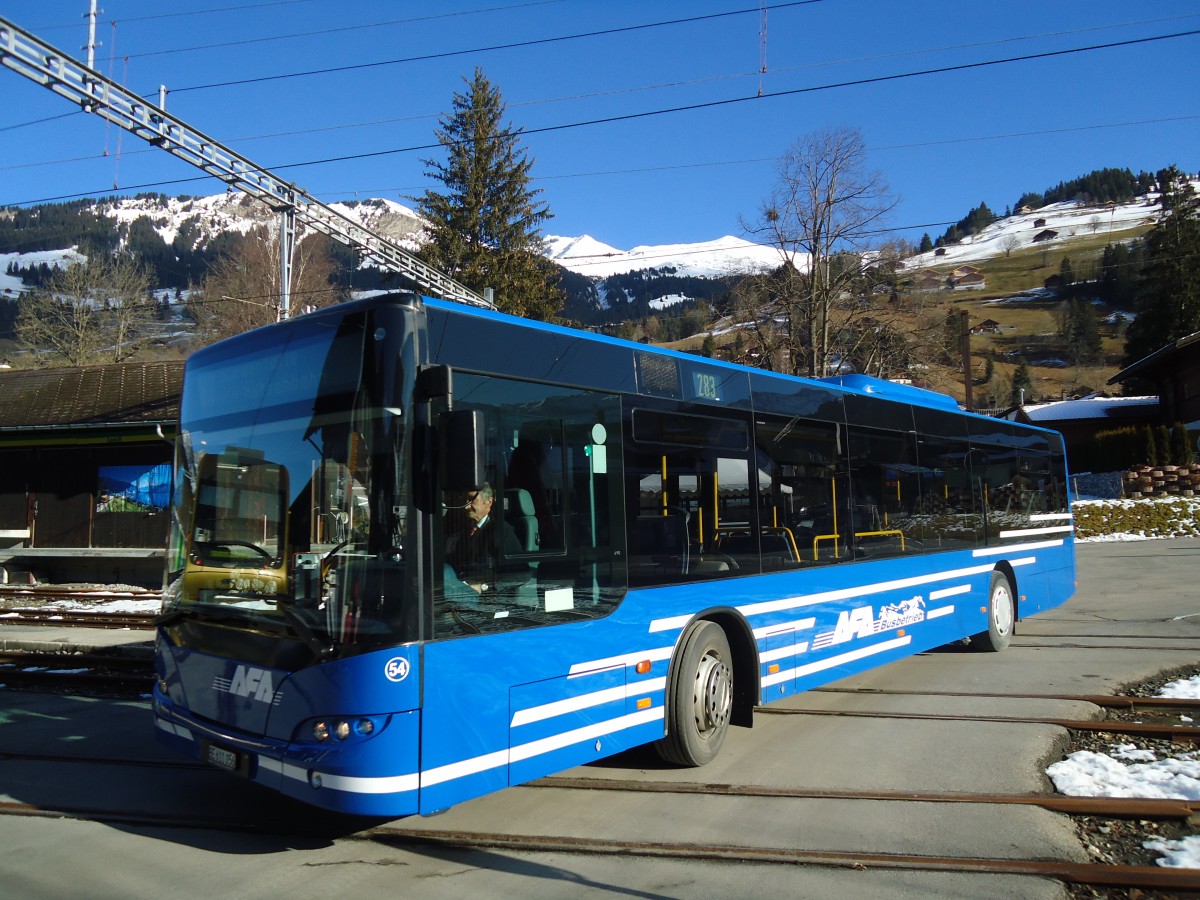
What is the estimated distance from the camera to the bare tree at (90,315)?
44.9m

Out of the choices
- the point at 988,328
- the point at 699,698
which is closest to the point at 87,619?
the point at 699,698

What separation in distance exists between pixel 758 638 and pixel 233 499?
4.06 meters

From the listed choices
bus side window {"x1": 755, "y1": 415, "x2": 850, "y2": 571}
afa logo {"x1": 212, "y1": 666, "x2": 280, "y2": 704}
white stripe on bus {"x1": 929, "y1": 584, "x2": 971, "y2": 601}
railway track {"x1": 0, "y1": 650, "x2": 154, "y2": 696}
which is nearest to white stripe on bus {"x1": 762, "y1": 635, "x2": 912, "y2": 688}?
white stripe on bus {"x1": 929, "y1": 584, "x2": 971, "y2": 601}

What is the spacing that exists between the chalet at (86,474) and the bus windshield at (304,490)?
61.2ft

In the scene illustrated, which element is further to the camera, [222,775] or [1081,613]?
[1081,613]

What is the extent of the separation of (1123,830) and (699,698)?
2.71 metres

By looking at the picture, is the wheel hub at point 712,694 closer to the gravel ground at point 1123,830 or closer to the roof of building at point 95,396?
the gravel ground at point 1123,830

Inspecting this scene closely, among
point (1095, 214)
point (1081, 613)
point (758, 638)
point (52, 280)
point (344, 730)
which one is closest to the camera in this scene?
point (344, 730)

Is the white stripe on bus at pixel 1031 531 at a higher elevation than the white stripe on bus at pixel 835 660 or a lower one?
higher

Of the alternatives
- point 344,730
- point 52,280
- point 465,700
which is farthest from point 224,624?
point 52,280

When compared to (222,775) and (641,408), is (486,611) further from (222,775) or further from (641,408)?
(222,775)

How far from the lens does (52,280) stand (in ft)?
163

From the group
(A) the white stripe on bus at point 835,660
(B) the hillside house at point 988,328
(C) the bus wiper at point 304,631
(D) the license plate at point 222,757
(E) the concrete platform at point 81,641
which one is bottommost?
(E) the concrete platform at point 81,641

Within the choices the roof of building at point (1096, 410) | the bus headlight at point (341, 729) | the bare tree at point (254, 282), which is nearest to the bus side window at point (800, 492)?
the bus headlight at point (341, 729)
